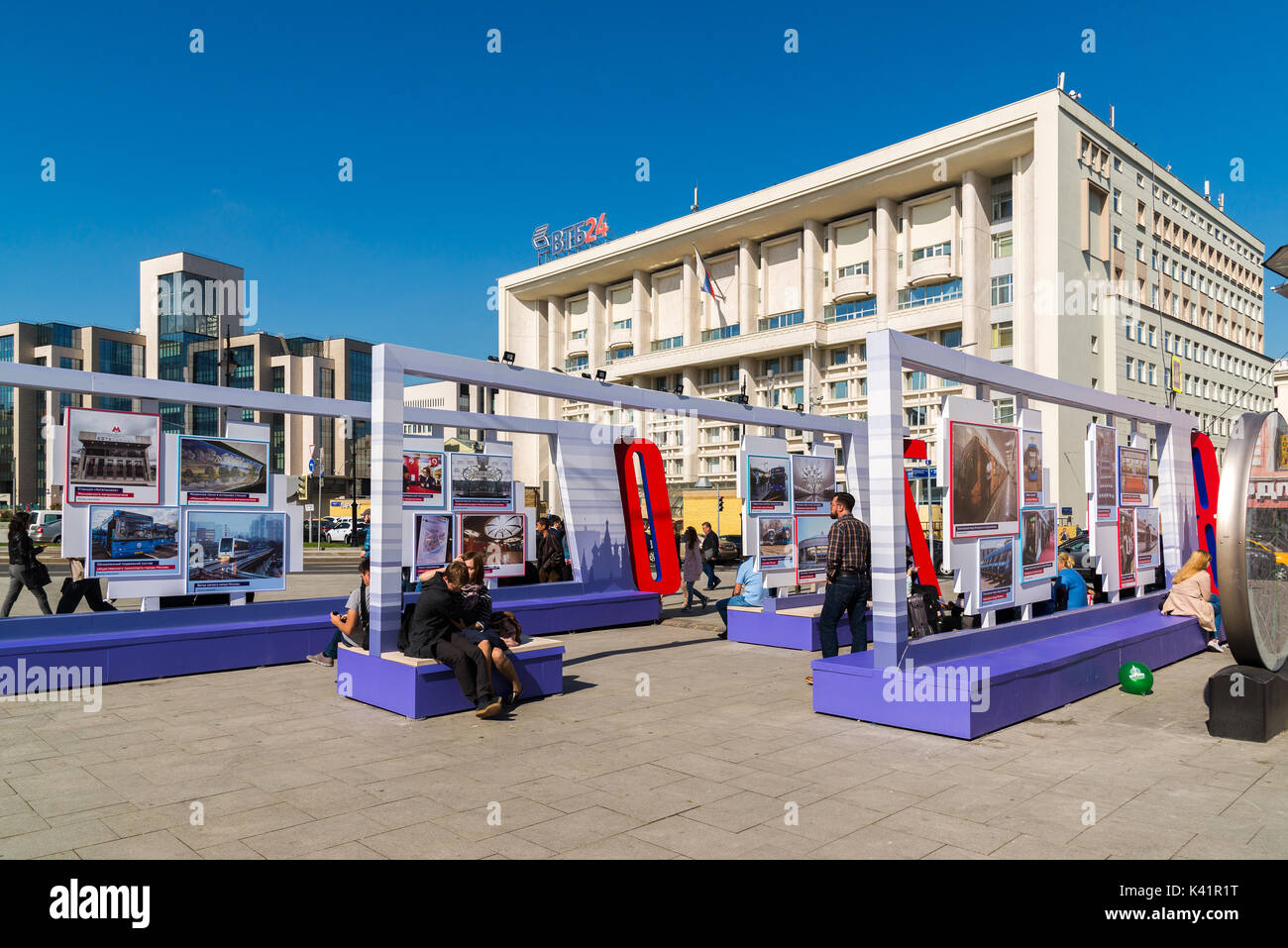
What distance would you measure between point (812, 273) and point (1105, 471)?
41.0 metres

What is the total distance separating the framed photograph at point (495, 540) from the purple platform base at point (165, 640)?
2.56 m

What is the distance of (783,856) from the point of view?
447 centimetres

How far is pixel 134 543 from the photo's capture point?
10.0 m

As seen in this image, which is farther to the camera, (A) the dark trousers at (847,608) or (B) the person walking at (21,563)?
(B) the person walking at (21,563)

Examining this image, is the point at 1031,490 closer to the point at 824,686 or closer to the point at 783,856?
the point at 824,686

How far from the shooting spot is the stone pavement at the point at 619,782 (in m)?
4.69

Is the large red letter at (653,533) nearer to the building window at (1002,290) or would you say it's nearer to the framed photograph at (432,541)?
the framed photograph at (432,541)

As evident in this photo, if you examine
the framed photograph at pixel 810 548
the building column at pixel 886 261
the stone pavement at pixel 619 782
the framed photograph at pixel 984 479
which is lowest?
the stone pavement at pixel 619 782

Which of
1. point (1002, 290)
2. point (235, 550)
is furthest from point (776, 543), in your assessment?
point (1002, 290)

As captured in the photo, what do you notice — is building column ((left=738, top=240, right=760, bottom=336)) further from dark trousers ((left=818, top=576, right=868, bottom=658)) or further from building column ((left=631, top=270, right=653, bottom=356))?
dark trousers ((left=818, top=576, right=868, bottom=658))

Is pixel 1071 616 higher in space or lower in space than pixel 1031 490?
lower

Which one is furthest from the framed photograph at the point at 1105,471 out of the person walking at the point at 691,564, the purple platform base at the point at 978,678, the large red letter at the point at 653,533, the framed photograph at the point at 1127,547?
the person walking at the point at 691,564

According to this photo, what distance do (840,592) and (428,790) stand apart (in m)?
4.93
